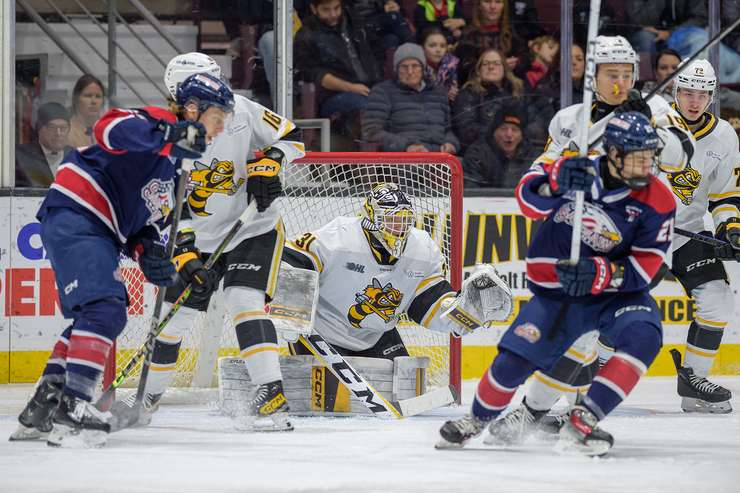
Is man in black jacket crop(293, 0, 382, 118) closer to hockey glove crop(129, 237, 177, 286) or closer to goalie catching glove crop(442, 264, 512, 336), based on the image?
goalie catching glove crop(442, 264, 512, 336)

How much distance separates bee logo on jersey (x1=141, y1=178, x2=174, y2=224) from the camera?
341 centimetres

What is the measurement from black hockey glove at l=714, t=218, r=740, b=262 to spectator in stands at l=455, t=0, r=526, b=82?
5.95 ft

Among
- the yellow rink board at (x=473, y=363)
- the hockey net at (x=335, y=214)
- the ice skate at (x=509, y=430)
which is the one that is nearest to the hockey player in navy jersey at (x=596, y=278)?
the ice skate at (x=509, y=430)

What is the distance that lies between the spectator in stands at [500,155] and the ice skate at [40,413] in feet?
9.44

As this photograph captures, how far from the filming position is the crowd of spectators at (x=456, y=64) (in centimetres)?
588

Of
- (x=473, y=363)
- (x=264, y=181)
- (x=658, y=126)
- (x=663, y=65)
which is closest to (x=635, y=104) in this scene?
(x=658, y=126)

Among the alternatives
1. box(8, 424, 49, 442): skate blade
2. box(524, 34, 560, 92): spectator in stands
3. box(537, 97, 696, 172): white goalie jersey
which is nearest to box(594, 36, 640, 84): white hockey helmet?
box(537, 97, 696, 172): white goalie jersey

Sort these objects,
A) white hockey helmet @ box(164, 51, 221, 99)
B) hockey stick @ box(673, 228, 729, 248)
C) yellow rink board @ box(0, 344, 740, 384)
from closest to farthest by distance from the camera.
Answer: white hockey helmet @ box(164, 51, 221, 99) → hockey stick @ box(673, 228, 729, 248) → yellow rink board @ box(0, 344, 740, 384)

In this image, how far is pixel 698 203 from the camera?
4.76 metres

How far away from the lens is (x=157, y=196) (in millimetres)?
3436

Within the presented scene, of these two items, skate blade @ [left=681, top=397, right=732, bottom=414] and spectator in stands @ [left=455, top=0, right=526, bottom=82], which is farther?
spectator in stands @ [left=455, top=0, right=526, bottom=82]

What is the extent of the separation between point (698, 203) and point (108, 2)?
9.19 feet

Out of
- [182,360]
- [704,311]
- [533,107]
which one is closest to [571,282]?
[704,311]

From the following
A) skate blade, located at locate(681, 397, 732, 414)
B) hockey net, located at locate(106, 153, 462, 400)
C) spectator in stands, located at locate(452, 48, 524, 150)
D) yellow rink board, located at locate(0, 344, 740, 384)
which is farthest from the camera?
spectator in stands, located at locate(452, 48, 524, 150)
